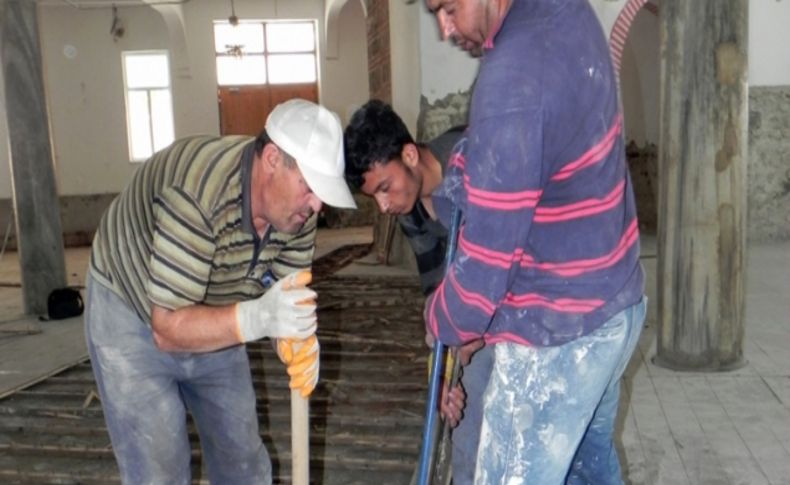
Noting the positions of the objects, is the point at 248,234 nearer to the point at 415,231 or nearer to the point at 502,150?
the point at 415,231

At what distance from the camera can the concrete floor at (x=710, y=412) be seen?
328cm

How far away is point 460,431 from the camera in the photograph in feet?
8.75

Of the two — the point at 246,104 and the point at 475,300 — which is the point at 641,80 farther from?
the point at 475,300

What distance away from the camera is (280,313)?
205 centimetres

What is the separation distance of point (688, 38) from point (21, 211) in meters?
5.76

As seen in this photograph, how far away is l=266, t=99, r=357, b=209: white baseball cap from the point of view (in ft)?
6.80

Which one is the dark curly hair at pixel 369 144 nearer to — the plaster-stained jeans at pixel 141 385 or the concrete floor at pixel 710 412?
the plaster-stained jeans at pixel 141 385

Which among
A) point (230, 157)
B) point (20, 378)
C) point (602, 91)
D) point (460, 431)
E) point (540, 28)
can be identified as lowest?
point (20, 378)

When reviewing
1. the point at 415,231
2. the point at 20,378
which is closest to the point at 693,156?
the point at 415,231

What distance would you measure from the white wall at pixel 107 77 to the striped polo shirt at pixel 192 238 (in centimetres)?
1230

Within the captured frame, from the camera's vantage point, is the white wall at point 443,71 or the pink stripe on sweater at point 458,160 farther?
the white wall at point 443,71

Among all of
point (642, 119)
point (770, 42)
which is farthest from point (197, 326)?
point (642, 119)

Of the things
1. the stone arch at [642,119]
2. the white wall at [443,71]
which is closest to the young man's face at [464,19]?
the white wall at [443,71]

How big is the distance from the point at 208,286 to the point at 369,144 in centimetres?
65
